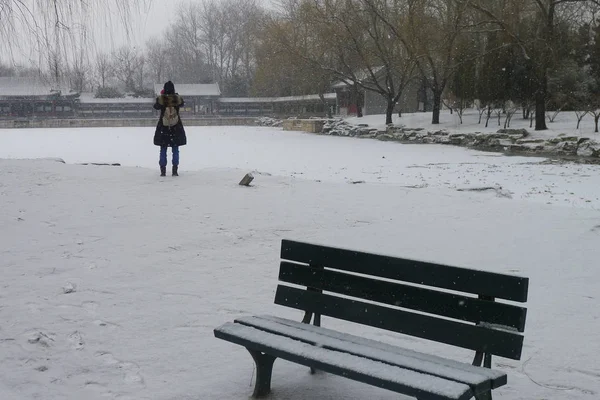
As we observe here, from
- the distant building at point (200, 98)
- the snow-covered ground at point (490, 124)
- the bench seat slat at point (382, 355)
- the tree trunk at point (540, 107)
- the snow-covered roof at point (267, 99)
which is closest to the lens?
the bench seat slat at point (382, 355)

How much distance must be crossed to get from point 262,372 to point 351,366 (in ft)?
2.11

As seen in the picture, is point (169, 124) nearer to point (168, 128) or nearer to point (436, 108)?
point (168, 128)

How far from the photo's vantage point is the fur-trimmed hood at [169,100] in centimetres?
1133

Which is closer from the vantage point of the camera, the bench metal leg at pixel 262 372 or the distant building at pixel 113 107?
the bench metal leg at pixel 262 372

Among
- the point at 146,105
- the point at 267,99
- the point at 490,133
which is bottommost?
the point at 490,133

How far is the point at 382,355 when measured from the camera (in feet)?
9.29

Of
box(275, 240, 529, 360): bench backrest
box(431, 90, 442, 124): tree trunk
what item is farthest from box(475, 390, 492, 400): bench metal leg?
box(431, 90, 442, 124): tree trunk

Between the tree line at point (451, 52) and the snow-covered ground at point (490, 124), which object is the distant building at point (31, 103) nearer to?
the tree line at point (451, 52)

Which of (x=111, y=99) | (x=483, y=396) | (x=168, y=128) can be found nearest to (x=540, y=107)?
(x=168, y=128)

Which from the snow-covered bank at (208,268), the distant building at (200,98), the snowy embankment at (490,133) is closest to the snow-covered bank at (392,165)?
the snowy embankment at (490,133)

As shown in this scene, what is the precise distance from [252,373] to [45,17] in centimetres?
606

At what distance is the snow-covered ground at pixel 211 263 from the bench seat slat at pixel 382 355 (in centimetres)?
36

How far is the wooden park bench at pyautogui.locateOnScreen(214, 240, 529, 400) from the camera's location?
2.60 metres

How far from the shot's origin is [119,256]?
6.04 meters
